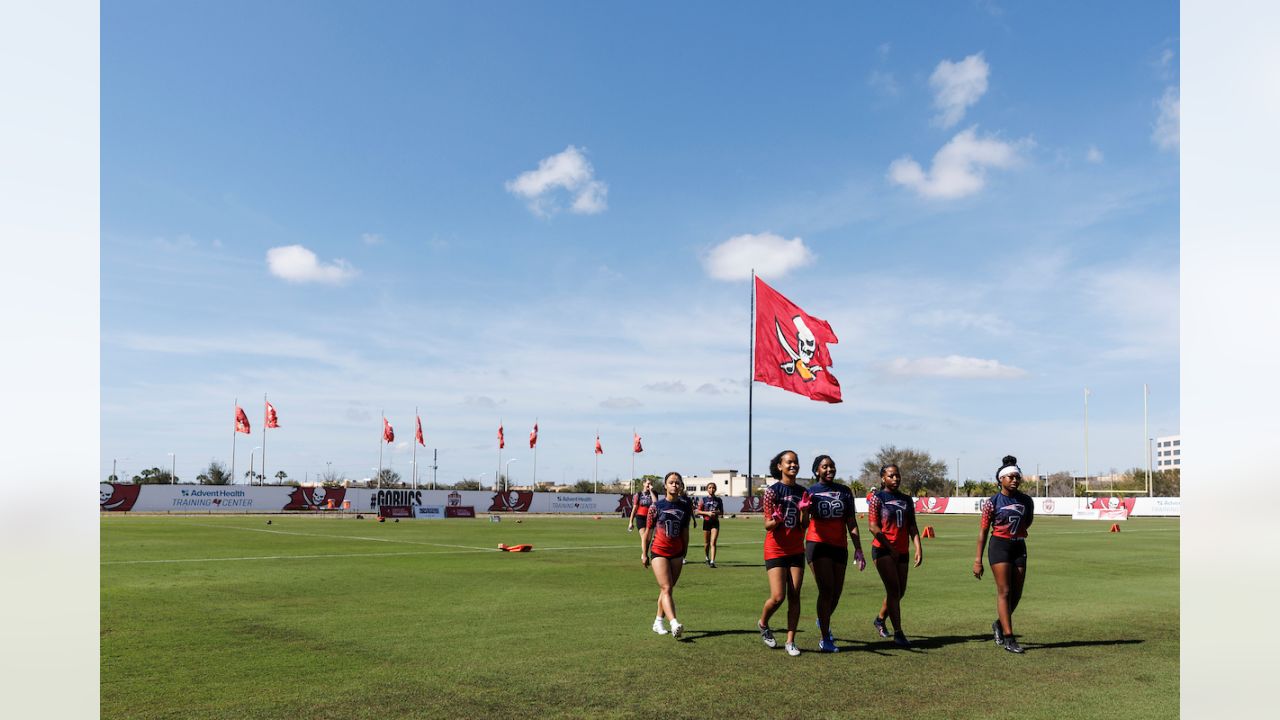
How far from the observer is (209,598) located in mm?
14227

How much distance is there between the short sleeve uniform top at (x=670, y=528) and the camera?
10984 millimetres

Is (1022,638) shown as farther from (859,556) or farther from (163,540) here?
(163,540)

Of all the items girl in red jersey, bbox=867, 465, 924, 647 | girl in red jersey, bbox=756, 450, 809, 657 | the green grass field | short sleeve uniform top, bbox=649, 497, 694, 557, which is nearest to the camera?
the green grass field

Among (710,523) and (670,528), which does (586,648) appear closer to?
(670,528)

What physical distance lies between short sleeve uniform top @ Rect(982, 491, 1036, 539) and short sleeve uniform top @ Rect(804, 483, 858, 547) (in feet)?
5.55

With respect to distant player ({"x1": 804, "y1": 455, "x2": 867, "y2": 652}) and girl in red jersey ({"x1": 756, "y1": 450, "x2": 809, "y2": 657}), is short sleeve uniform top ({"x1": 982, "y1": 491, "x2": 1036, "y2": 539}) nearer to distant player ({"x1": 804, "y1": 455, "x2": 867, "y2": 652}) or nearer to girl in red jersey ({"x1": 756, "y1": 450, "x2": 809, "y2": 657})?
distant player ({"x1": 804, "y1": 455, "x2": 867, "y2": 652})

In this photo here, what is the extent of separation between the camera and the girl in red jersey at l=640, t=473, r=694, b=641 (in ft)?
35.4

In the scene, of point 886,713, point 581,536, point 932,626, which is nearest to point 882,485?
point 932,626

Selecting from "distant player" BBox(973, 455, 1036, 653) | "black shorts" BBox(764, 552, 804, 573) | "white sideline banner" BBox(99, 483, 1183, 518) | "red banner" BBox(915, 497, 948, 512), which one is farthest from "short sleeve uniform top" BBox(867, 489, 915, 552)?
"red banner" BBox(915, 497, 948, 512)

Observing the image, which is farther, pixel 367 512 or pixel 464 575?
pixel 367 512

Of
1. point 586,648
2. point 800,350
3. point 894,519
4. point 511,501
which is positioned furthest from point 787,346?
point 511,501

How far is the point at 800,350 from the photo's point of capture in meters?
21.9

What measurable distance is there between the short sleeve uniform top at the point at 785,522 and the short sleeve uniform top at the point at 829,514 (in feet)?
0.56
